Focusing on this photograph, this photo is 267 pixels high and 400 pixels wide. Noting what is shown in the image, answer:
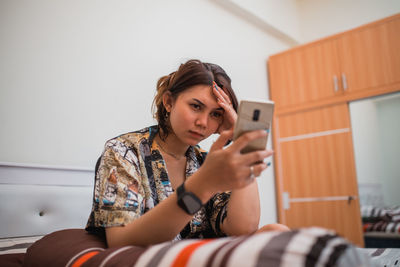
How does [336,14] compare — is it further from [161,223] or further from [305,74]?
[161,223]

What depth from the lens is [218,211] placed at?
42.9 inches

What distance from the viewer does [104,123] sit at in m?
2.07

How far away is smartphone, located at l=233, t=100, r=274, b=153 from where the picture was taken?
2.09 feet

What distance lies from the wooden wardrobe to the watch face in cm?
259

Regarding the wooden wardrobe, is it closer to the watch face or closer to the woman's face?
the woman's face

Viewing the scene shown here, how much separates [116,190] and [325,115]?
8.92 feet

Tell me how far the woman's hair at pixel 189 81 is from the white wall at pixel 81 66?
2.94ft

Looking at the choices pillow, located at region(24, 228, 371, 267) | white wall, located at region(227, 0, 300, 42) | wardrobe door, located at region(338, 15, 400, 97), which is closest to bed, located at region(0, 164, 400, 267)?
pillow, located at region(24, 228, 371, 267)

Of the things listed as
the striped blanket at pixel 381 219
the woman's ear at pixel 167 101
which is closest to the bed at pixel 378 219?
the striped blanket at pixel 381 219

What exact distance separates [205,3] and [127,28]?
988mm

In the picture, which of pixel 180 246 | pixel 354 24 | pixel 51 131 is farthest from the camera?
pixel 354 24

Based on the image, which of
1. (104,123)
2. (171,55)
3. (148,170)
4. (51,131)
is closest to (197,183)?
(148,170)

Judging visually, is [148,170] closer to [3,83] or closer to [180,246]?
[180,246]

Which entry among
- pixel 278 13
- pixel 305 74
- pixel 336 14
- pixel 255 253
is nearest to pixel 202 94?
pixel 255 253
